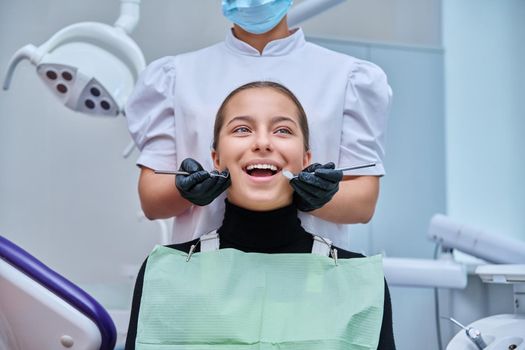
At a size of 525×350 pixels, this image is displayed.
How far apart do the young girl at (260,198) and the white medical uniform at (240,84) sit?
3.7 inches

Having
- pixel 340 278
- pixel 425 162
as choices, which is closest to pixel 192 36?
pixel 425 162

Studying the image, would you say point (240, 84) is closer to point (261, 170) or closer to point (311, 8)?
point (261, 170)

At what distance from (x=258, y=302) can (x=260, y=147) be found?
0.29m

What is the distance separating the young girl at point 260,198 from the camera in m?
1.22

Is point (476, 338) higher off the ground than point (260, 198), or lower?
lower

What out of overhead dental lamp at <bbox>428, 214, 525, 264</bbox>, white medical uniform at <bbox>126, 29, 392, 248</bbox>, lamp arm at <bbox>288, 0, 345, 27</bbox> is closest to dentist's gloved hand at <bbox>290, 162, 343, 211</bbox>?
white medical uniform at <bbox>126, 29, 392, 248</bbox>

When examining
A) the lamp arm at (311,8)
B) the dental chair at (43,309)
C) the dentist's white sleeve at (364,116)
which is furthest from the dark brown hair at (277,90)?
the lamp arm at (311,8)

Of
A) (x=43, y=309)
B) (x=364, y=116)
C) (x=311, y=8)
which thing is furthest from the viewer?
(x=311, y=8)

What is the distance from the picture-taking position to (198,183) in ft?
4.01

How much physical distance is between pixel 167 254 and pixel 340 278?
0.33m

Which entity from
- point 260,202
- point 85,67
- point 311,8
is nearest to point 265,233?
point 260,202

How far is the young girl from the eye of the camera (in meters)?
1.22

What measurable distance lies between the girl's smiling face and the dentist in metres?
0.11

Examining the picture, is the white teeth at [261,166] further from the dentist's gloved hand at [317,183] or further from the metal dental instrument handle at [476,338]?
the metal dental instrument handle at [476,338]
